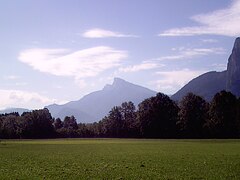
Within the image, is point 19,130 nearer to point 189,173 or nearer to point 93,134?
point 93,134

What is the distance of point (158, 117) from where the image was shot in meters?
154

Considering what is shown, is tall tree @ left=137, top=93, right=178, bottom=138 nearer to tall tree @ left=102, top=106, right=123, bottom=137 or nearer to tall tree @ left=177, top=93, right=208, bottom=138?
tall tree @ left=177, top=93, right=208, bottom=138

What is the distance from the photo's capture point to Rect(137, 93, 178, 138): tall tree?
483ft

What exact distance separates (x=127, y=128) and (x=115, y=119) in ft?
45.8

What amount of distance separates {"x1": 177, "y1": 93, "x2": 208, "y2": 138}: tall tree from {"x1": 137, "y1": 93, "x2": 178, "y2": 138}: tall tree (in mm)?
4949

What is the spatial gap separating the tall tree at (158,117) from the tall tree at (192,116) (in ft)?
16.2

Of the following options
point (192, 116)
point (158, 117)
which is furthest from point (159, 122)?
point (192, 116)

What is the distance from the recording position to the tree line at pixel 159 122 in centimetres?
13288

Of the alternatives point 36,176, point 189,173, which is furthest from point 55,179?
point 189,173

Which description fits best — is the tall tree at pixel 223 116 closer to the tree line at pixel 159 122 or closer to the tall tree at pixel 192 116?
the tree line at pixel 159 122

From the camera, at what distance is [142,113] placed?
158 m

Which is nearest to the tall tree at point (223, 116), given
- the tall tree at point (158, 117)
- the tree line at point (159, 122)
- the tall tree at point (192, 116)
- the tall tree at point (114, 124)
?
the tree line at point (159, 122)

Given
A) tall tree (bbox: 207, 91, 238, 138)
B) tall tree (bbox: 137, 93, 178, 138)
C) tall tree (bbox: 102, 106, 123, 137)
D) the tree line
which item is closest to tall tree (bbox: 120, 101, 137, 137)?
the tree line

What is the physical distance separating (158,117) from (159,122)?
268 centimetres
